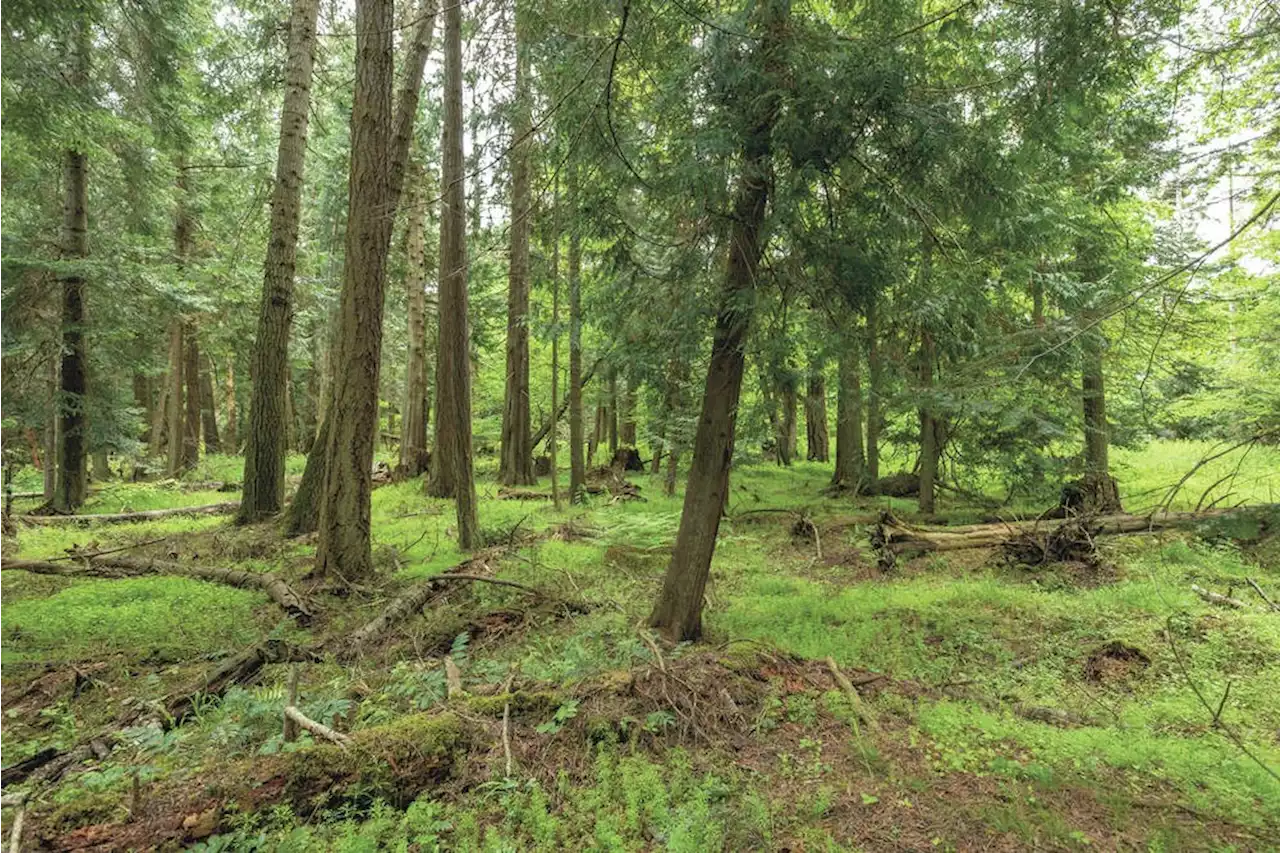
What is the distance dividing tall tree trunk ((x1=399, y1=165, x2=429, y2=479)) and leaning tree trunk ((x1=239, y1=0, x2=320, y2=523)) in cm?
415

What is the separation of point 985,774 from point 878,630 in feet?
8.28

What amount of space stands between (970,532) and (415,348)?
38.4 feet

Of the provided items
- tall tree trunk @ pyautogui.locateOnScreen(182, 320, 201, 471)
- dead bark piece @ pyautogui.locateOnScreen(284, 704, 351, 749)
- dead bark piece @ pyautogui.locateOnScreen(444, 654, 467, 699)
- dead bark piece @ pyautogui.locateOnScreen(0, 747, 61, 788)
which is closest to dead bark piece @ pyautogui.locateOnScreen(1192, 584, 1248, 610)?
dead bark piece @ pyautogui.locateOnScreen(444, 654, 467, 699)

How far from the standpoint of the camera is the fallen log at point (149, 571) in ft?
21.1

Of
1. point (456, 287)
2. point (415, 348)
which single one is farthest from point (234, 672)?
point (415, 348)

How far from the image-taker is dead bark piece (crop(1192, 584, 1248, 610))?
5.86m

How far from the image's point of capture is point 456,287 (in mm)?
8906

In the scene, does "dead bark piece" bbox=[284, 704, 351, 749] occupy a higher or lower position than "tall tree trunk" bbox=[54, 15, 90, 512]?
lower

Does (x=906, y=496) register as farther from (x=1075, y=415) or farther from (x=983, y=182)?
(x=983, y=182)

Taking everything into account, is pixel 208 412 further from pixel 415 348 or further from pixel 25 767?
pixel 25 767

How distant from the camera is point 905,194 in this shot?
4801 millimetres

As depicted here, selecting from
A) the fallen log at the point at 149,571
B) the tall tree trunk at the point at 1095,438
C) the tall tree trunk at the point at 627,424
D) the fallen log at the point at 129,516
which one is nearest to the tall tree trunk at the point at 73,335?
the fallen log at the point at 129,516

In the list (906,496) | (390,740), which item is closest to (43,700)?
(390,740)

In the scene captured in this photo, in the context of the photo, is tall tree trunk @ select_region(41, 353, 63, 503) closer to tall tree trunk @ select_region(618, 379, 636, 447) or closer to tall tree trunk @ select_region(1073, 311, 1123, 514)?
tall tree trunk @ select_region(618, 379, 636, 447)
